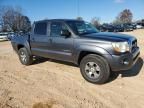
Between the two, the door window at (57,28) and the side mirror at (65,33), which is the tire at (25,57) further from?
the side mirror at (65,33)

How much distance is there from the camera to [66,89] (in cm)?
535

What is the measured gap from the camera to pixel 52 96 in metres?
4.92

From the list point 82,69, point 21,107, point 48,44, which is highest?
point 48,44

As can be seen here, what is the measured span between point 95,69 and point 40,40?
2554 millimetres

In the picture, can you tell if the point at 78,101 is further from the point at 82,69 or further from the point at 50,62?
the point at 50,62

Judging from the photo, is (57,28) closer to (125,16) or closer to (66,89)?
(66,89)

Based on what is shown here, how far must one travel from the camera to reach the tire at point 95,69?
212 inches

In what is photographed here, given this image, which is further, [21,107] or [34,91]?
[34,91]

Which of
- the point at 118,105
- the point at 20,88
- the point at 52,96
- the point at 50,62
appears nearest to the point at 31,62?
the point at 50,62

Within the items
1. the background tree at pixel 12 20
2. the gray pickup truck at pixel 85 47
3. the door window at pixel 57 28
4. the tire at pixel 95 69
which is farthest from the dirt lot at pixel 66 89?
the background tree at pixel 12 20

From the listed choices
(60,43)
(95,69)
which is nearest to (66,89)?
(95,69)

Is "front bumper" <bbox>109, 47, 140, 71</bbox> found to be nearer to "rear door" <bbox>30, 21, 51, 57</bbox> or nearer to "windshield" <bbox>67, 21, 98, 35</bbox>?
"windshield" <bbox>67, 21, 98, 35</bbox>

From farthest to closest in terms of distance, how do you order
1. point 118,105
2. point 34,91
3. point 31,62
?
1. point 31,62
2. point 34,91
3. point 118,105

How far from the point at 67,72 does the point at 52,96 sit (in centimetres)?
200
